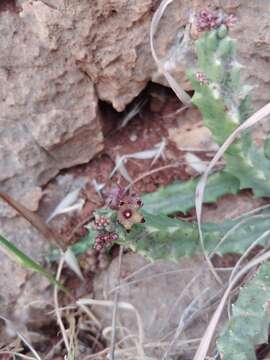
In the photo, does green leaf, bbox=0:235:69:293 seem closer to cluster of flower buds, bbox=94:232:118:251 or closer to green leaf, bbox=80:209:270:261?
green leaf, bbox=80:209:270:261

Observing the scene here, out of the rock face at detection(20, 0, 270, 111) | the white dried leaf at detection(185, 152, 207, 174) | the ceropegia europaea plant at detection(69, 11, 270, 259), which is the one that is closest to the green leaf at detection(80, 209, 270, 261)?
the ceropegia europaea plant at detection(69, 11, 270, 259)

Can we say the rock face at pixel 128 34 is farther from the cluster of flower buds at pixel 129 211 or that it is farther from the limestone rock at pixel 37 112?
the cluster of flower buds at pixel 129 211

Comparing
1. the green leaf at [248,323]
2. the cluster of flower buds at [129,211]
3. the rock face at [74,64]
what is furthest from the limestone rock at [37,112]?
the green leaf at [248,323]

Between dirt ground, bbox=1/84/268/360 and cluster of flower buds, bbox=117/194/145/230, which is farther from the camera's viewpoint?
dirt ground, bbox=1/84/268/360

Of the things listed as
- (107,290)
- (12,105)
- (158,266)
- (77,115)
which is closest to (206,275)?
(158,266)

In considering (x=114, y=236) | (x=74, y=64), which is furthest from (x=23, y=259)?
(x=74, y=64)

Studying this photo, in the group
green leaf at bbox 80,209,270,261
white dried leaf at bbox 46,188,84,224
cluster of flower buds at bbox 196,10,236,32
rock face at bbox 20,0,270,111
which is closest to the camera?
cluster of flower buds at bbox 196,10,236,32
